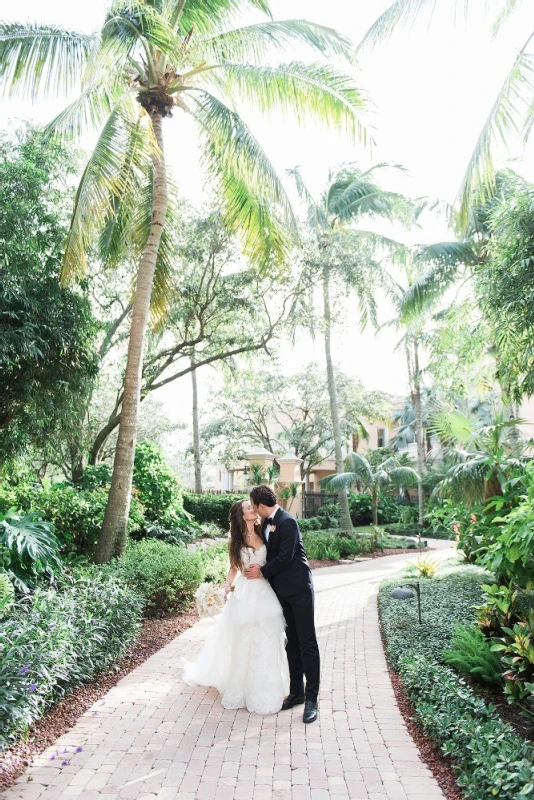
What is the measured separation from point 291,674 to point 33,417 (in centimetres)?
694

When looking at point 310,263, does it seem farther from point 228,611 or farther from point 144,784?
point 144,784

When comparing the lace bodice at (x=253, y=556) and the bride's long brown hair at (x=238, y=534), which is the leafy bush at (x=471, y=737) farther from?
the bride's long brown hair at (x=238, y=534)

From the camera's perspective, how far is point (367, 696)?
5.55 m

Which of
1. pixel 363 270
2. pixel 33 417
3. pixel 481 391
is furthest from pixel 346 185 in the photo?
pixel 33 417

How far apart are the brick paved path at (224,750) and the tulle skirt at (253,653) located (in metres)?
0.15

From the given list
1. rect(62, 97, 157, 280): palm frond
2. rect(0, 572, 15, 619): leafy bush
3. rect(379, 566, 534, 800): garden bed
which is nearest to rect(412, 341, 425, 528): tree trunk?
rect(62, 97, 157, 280): palm frond

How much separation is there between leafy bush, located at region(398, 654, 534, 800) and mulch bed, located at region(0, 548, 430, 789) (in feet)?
8.92

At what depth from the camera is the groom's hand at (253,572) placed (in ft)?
17.2

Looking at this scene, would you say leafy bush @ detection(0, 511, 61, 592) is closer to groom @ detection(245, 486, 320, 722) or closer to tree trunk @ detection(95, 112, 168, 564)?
tree trunk @ detection(95, 112, 168, 564)

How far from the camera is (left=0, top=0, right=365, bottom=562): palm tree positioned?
8.52 metres

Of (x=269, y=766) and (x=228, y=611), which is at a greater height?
(x=228, y=611)

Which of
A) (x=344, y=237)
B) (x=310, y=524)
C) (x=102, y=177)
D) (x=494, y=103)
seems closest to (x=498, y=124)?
(x=494, y=103)

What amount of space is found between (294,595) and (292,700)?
921 millimetres

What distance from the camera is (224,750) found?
14.1 ft
